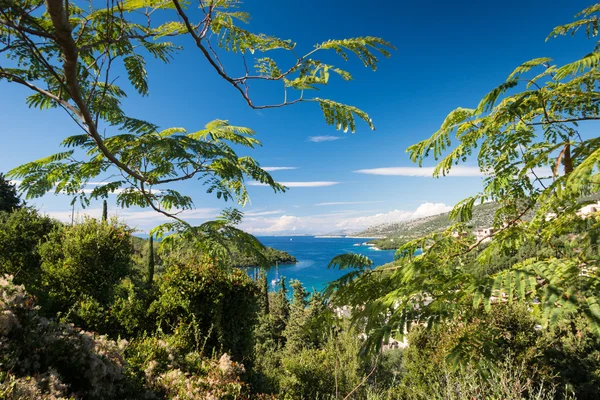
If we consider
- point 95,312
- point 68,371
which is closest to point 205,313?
point 95,312

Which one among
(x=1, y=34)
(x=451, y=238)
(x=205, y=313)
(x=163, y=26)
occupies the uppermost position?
(x=163, y=26)

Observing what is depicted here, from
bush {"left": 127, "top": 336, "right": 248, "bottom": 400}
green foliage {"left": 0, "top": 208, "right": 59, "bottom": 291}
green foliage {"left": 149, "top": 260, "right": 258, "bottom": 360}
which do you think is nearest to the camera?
bush {"left": 127, "top": 336, "right": 248, "bottom": 400}

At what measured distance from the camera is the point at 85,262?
8.63m

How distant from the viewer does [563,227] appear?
291 centimetres

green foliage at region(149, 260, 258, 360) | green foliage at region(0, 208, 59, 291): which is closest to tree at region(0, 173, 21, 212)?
green foliage at region(0, 208, 59, 291)

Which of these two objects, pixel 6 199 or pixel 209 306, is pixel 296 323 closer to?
pixel 209 306

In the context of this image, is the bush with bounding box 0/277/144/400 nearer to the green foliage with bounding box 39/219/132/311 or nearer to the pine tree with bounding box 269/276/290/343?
the green foliage with bounding box 39/219/132/311

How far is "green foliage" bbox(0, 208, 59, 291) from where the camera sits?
1019 cm

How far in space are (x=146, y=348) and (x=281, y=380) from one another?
18.8ft

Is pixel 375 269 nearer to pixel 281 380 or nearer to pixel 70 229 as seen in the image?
pixel 281 380

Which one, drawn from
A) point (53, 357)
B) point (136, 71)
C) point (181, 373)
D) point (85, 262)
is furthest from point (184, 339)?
point (136, 71)

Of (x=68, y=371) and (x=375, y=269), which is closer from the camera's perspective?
(x=375, y=269)

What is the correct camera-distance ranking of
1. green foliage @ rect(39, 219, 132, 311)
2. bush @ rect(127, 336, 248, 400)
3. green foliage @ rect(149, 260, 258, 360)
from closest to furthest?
bush @ rect(127, 336, 248, 400)
green foliage @ rect(149, 260, 258, 360)
green foliage @ rect(39, 219, 132, 311)

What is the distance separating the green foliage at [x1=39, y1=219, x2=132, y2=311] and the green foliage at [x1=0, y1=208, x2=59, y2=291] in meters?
1.42
